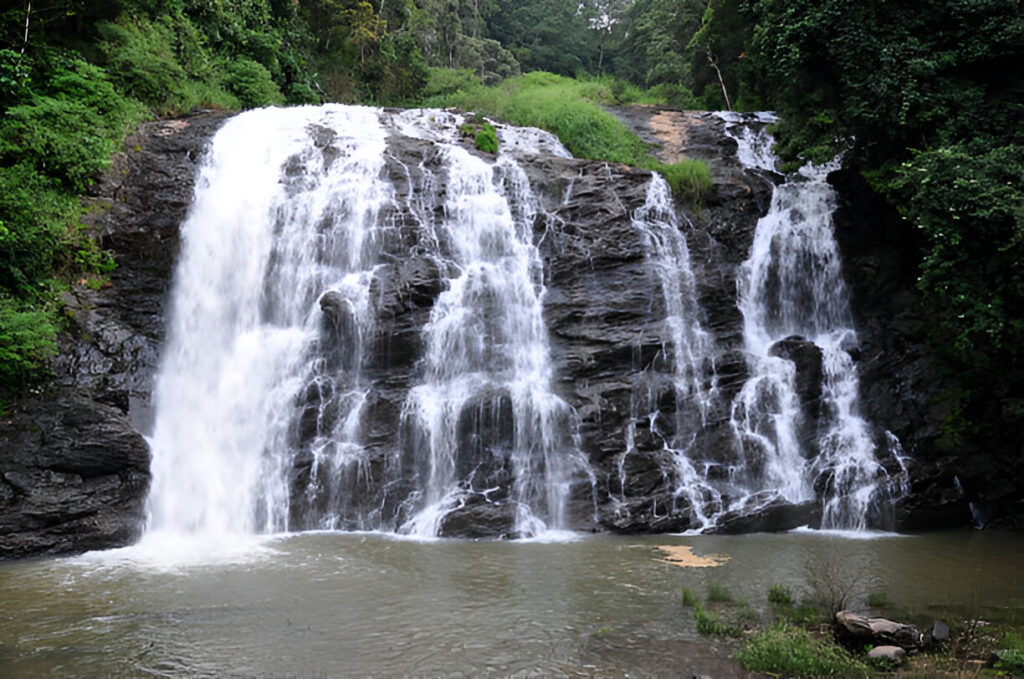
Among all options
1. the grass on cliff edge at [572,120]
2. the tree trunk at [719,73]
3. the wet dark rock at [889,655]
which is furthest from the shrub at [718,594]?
the tree trunk at [719,73]

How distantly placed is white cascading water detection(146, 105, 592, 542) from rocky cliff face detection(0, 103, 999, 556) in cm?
25

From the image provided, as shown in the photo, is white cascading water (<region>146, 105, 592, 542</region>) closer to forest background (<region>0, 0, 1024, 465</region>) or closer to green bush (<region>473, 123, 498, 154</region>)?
green bush (<region>473, 123, 498, 154</region>)

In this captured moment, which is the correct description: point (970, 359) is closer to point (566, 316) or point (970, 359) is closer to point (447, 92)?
point (566, 316)

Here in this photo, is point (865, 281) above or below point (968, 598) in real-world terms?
above

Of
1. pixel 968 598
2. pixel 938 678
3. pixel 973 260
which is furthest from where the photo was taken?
pixel 973 260

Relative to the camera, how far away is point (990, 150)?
1203cm

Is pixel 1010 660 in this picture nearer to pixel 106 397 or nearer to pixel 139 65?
pixel 106 397

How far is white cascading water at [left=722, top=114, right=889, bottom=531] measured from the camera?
12.5 metres

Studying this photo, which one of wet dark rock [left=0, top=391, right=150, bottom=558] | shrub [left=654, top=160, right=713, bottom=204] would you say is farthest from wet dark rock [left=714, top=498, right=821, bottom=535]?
wet dark rock [left=0, top=391, right=150, bottom=558]

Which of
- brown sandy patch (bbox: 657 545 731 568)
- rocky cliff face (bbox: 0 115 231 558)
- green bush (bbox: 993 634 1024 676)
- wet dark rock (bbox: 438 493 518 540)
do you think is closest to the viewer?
green bush (bbox: 993 634 1024 676)

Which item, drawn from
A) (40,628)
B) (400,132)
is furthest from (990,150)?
(40,628)

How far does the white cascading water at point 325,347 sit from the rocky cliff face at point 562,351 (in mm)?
247

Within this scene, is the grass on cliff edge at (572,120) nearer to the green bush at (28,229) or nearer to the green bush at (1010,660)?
the green bush at (28,229)

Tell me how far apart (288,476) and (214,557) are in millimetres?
2600
